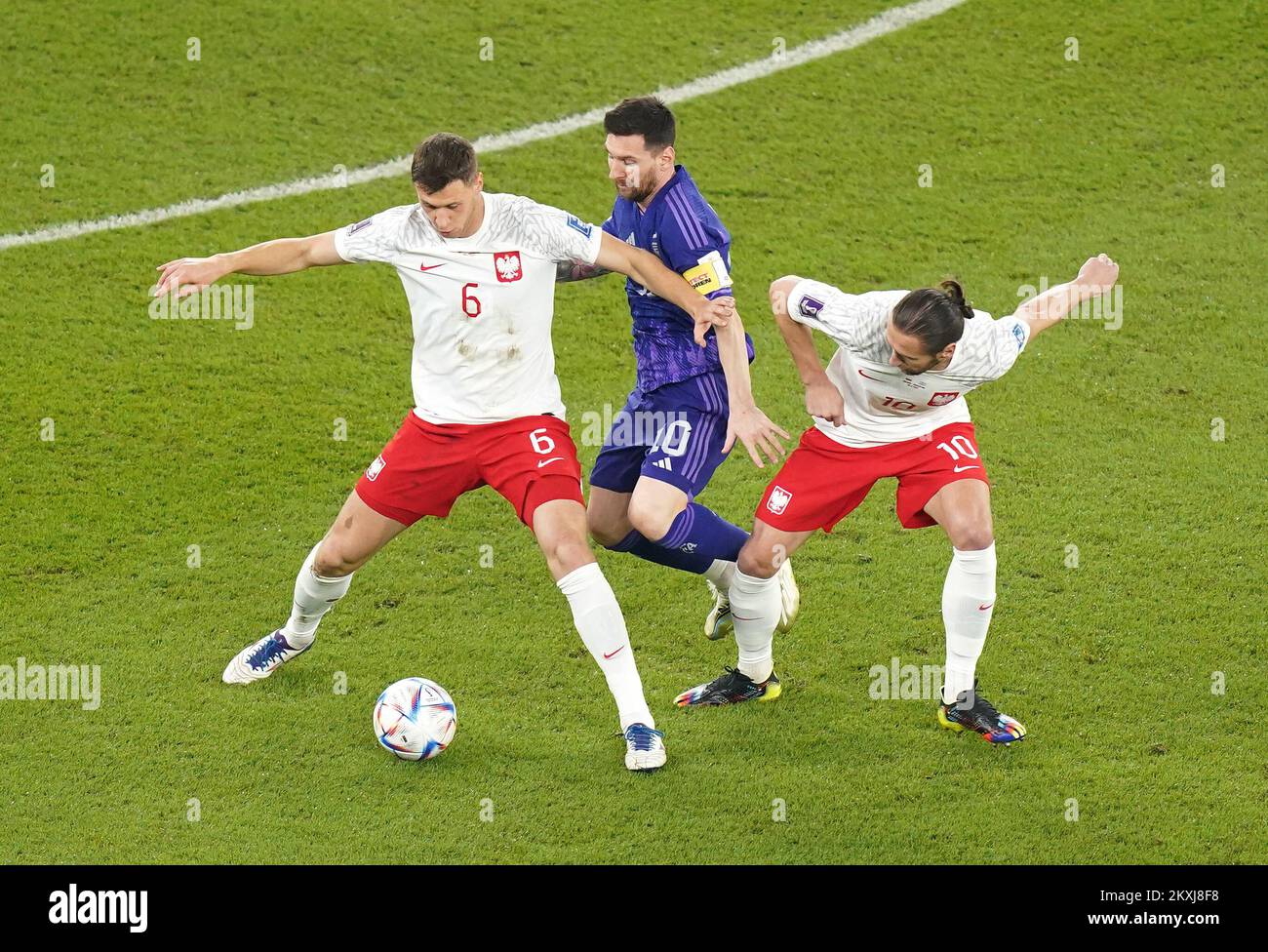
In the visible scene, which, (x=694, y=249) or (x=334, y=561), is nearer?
(x=694, y=249)

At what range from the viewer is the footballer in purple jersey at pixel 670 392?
6.25m

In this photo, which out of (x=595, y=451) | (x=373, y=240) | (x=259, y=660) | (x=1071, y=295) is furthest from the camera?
(x=595, y=451)

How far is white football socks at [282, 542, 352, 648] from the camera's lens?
21.5 ft

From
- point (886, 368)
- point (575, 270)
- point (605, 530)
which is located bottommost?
point (605, 530)

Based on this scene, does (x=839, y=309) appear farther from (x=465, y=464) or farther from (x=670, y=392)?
(x=465, y=464)

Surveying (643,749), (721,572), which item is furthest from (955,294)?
(643,749)

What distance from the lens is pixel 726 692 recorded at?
6699 millimetres

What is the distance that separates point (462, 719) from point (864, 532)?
245 centimetres

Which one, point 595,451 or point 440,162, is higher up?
point 440,162

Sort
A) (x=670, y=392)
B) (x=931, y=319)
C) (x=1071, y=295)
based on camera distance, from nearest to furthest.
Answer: (x=931, y=319)
(x=1071, y=295)
(x=670, y=392)

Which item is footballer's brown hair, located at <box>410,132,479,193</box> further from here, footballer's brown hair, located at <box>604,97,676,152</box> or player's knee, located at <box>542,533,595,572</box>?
player's knee, located at <box>542,533,595,572</box>

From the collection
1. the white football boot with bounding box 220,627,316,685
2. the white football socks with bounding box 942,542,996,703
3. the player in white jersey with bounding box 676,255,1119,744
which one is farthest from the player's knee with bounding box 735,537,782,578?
the white football boot with bounding box 220,627,316,685

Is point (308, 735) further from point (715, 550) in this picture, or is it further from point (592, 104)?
point (592, 104)

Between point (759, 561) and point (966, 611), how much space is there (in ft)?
2.77
